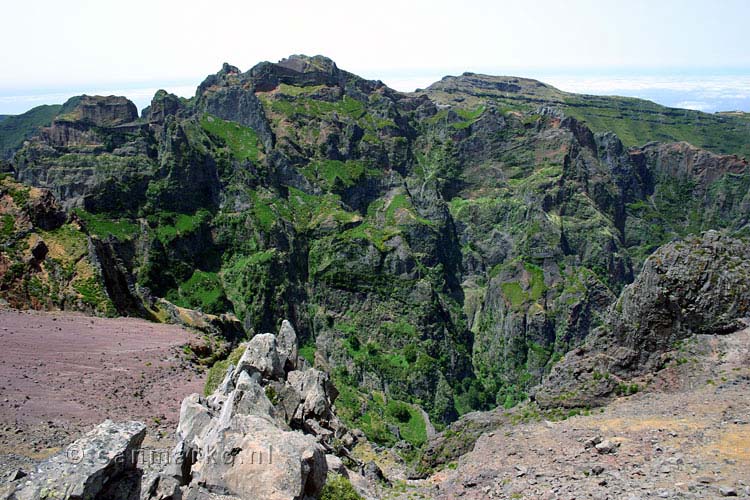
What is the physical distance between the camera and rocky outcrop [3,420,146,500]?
41.8 feet

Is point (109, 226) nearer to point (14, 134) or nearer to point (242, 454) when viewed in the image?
point (242, 454)

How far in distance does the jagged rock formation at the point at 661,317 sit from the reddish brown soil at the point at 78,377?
23.4 metres

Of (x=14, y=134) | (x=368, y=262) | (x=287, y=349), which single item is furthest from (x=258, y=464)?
(x=14, y=134)

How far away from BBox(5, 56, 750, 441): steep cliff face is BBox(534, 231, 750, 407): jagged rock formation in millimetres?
42883

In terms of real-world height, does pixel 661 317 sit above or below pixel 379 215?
above

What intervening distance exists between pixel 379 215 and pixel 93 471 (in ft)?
365

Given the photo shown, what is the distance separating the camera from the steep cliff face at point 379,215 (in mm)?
95500

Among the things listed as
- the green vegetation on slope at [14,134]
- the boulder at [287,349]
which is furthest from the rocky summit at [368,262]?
the green vegetation on slope at [14,134]

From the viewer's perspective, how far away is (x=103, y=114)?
13838 cm

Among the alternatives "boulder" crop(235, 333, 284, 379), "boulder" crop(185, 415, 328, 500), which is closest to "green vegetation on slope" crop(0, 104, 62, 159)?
"boulder" crop(235, 333, 284, 379)

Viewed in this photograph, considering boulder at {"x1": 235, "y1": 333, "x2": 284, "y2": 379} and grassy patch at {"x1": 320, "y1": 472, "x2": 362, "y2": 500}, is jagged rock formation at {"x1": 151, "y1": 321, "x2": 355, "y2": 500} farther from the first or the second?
boulder at {"x1": 235, "y1": 333, "x2": 284, "y2": 379}

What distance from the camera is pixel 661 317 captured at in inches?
1358

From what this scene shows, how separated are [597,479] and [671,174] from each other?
17093cm

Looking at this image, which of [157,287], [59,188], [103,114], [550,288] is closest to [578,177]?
[550,288]
